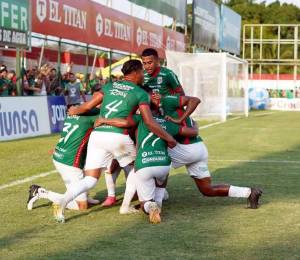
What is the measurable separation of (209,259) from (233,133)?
1638cm

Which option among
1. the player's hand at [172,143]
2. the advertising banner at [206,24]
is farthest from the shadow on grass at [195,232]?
the advertising banner at [206,24]

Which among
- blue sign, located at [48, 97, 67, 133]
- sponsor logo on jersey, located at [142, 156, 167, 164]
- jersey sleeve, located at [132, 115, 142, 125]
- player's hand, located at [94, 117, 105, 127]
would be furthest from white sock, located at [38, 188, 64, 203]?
blue sign, located at [48, 97, 67, 133]

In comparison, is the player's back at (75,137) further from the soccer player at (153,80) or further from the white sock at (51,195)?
the soccer player at (153,80)

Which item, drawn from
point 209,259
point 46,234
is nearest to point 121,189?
point 46,234

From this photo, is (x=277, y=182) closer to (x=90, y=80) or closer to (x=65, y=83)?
(x=65, y=83)

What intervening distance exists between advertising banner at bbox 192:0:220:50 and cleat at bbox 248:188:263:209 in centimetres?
3216

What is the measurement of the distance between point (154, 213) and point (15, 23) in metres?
13.3

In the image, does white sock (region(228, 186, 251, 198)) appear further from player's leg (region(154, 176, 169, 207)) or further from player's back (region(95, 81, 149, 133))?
player's back (region(95, 81, 149, 133))

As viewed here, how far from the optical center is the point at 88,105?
7785 mm

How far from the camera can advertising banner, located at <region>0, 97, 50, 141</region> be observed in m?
17.6

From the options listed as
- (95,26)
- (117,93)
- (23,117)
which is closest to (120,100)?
(117,93)

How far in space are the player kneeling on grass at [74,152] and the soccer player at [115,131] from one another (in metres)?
0.52

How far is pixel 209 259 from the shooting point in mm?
5793

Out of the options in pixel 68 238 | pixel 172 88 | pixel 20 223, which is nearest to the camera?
pixel 68 238
